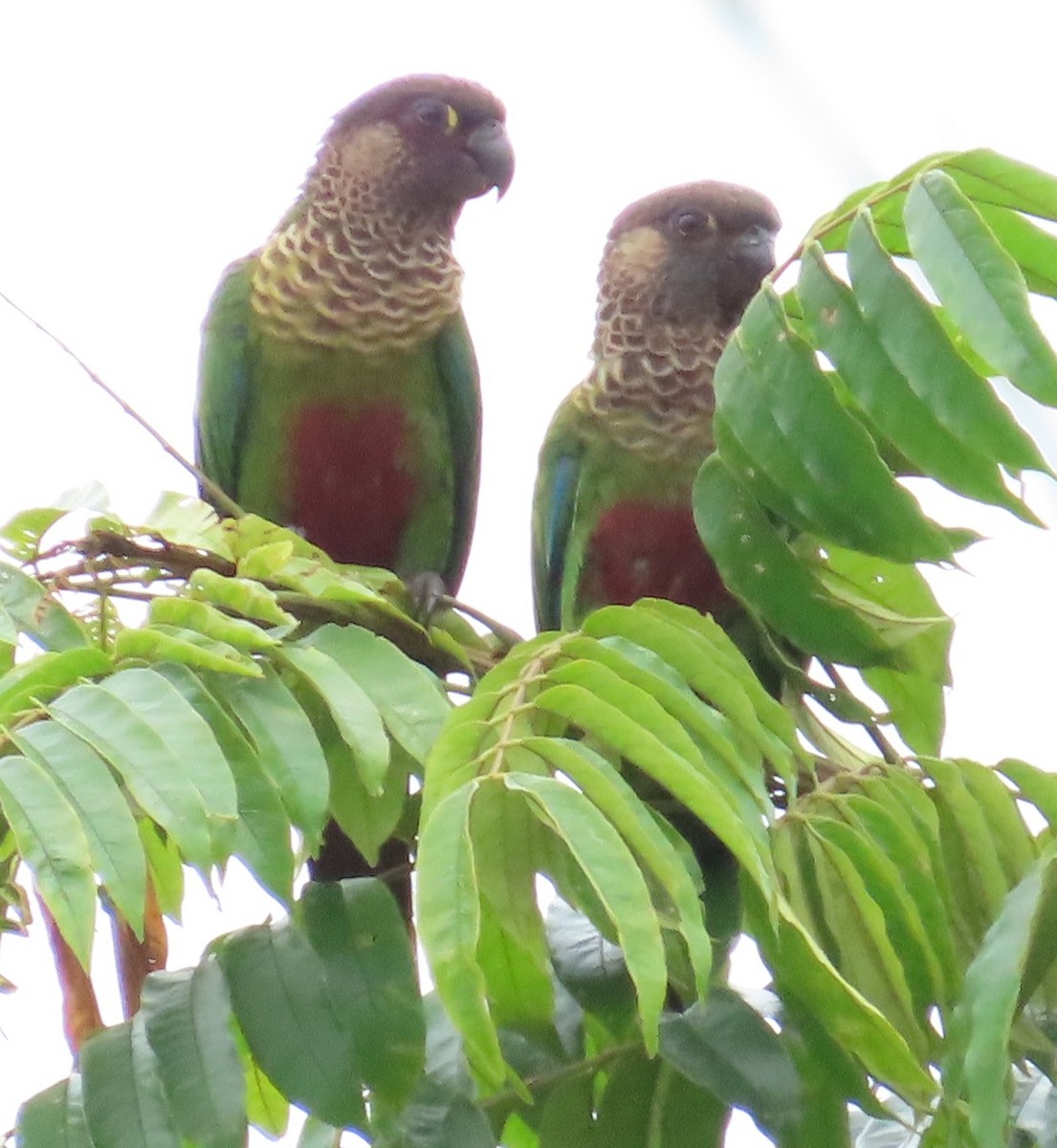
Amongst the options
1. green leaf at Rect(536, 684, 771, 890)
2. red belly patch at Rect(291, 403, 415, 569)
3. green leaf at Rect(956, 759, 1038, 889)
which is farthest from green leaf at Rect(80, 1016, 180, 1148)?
red belly patch at Rect(291, 403, 415, 569)

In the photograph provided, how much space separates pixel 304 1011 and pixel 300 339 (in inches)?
45.0

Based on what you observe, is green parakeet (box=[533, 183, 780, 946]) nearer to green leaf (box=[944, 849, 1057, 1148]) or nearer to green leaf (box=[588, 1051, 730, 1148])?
green leaf (box=[588, 1051, 730, 1148])

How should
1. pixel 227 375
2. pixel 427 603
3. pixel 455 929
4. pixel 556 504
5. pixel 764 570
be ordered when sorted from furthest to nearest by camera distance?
pixel 227 375
pixel 556 504
pixel 427 603
pixel 764 570
pixel 455 929

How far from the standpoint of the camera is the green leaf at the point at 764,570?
3.56 feet

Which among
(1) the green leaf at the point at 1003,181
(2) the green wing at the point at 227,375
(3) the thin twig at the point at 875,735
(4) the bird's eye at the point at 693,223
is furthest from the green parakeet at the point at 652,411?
(1) the green leaf at the point at 1003,181

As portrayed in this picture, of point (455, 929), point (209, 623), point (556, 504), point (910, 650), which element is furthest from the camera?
point (556, 504)

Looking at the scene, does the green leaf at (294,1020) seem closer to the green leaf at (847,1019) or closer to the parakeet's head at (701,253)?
the green leaf at (847,1019)

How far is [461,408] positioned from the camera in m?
2.04

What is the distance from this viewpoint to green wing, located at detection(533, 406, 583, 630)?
6.18 ft

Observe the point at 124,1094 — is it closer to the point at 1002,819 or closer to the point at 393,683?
the point at 393,683

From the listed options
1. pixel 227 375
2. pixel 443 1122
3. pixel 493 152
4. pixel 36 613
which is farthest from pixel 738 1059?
pixel 493 152

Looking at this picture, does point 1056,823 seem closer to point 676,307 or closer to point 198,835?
point 198,835

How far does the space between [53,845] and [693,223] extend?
1296mm

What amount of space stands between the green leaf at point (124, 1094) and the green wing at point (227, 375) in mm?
1142
